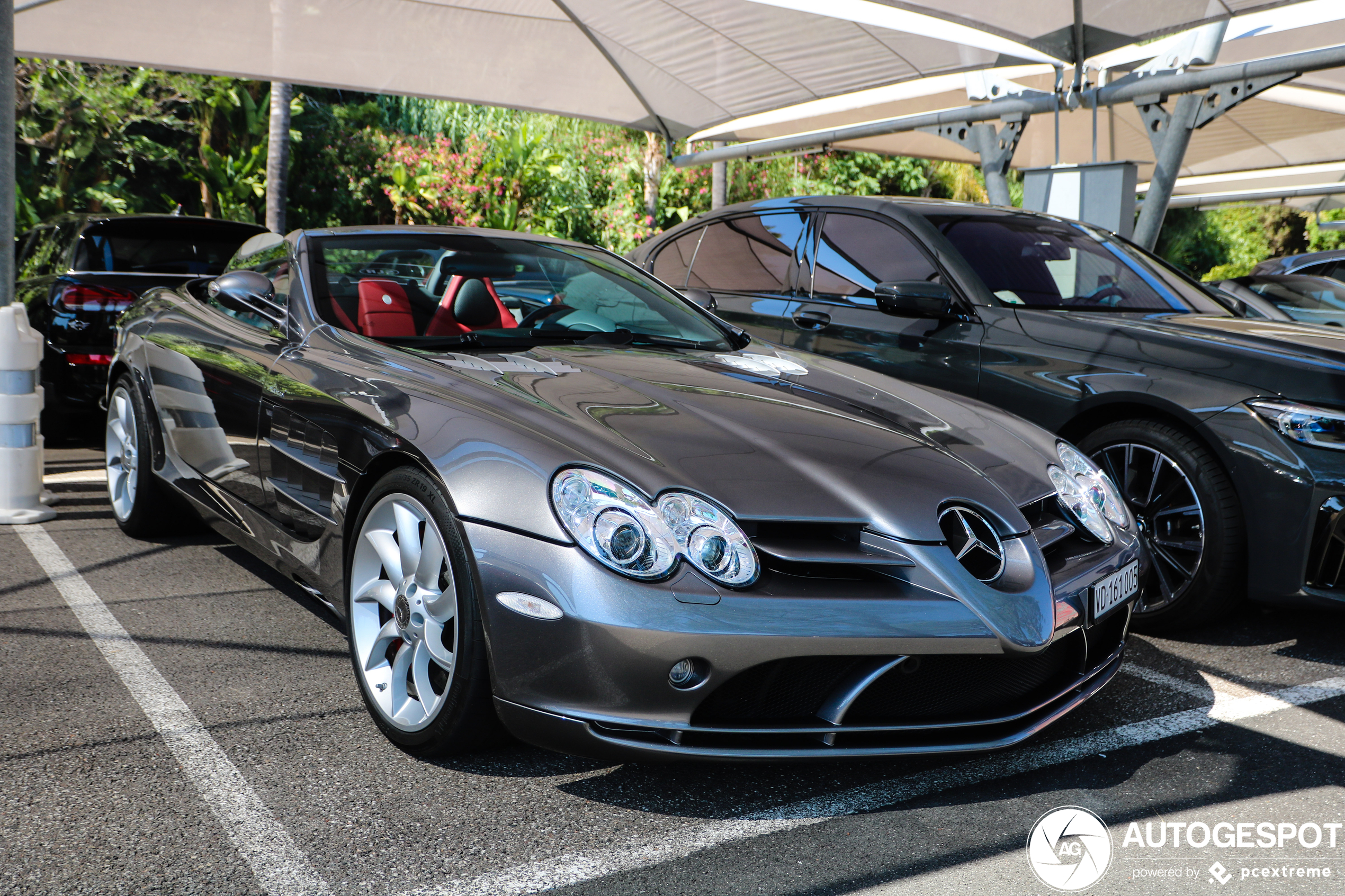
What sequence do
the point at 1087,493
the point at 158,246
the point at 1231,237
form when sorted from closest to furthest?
the point at 1087,493
the point at 158,246
the point at 1231,237

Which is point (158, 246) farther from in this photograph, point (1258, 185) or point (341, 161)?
point (1258, 185)

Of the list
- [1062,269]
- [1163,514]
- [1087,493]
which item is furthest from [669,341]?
[1062,269]

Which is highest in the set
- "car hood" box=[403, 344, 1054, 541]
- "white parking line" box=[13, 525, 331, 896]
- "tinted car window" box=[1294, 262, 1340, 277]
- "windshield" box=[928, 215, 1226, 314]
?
"tinted car window" box=[1294, 262, 1340, 277]

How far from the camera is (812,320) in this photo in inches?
200

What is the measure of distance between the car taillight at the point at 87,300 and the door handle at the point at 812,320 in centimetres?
367

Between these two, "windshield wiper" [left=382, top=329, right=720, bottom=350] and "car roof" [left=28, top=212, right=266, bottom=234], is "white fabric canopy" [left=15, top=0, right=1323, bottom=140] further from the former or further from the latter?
"windshield wiper" [left=382, top=329, right=720, bottom=350]

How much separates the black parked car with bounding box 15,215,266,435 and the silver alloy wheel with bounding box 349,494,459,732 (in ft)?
13.3

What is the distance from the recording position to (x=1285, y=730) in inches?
117

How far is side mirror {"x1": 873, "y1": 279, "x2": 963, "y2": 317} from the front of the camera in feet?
14.6

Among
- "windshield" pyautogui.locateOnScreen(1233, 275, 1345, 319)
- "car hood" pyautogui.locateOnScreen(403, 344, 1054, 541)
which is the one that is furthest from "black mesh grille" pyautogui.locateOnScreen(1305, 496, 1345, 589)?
"windshield" pyautogui.locateOnScreen(1233, 275, 1345, 319)

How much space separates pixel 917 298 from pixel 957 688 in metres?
2.37

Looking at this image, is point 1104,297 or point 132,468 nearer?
point 132,468

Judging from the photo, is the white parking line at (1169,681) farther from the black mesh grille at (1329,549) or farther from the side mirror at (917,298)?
the side mirror at (917,298)

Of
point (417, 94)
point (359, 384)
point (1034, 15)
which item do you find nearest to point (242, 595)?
point (359, 384)
